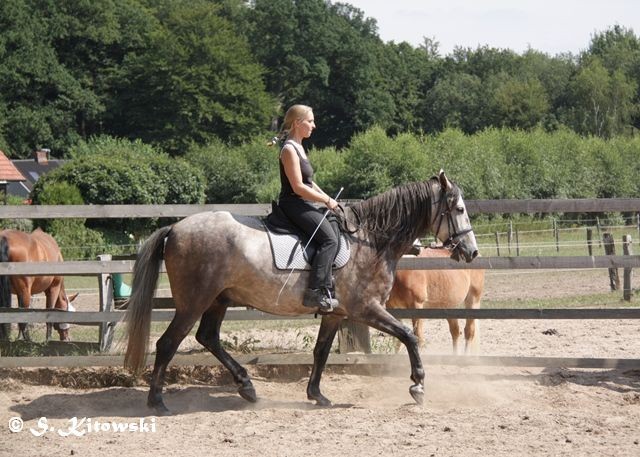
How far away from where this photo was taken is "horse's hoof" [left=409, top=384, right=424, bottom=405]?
809cm

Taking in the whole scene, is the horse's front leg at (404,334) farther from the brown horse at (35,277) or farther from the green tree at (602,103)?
the green tree at (602,103)

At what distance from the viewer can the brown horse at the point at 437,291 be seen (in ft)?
33.9

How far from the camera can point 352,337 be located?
973 centimetres

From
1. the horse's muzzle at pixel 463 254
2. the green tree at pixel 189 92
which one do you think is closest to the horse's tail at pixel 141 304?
the horse's muzzle at pixel 463 254

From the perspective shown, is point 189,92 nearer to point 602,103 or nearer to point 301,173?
point 602,103

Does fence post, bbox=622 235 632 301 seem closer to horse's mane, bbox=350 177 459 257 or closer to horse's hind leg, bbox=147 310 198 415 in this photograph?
horse's mane, bbox=350 177 459 257

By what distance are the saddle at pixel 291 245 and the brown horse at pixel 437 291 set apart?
84.7 inches

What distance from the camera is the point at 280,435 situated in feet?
23.3

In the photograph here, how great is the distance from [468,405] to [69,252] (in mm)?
21670

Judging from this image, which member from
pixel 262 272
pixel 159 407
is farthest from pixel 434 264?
pixel 159 407

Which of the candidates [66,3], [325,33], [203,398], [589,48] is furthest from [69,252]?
[589,48]

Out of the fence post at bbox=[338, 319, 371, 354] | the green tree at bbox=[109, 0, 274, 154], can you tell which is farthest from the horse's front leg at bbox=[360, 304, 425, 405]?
the green tree at bbox=[109, 0, 274, 154]

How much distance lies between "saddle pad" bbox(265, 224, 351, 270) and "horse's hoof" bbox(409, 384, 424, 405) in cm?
122

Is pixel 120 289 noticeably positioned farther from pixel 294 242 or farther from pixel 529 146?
pixel 529 146
